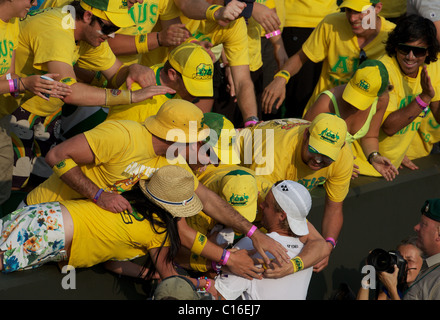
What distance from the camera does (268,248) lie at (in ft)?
15.7

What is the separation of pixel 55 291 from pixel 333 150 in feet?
6.93

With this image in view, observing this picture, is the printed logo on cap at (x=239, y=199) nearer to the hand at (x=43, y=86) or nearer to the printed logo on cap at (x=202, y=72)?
the printed logo on cap at (x=202, y=72)

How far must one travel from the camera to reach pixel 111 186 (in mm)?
5008

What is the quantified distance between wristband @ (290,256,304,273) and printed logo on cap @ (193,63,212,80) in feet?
4.67

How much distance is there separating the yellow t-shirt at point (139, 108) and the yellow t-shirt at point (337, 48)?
1800 millimetres

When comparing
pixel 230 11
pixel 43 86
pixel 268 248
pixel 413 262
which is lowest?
pixel 413 262

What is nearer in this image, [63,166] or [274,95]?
[63,166]

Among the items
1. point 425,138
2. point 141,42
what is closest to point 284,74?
point 141,42

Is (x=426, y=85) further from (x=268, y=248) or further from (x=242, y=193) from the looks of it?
(x=268, y=248)

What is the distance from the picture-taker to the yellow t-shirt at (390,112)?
6902 millimetres

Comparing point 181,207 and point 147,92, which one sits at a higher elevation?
point 147,92

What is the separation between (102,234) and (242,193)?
0.93 meters

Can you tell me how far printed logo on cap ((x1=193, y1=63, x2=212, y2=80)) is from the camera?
5422 millimetres
